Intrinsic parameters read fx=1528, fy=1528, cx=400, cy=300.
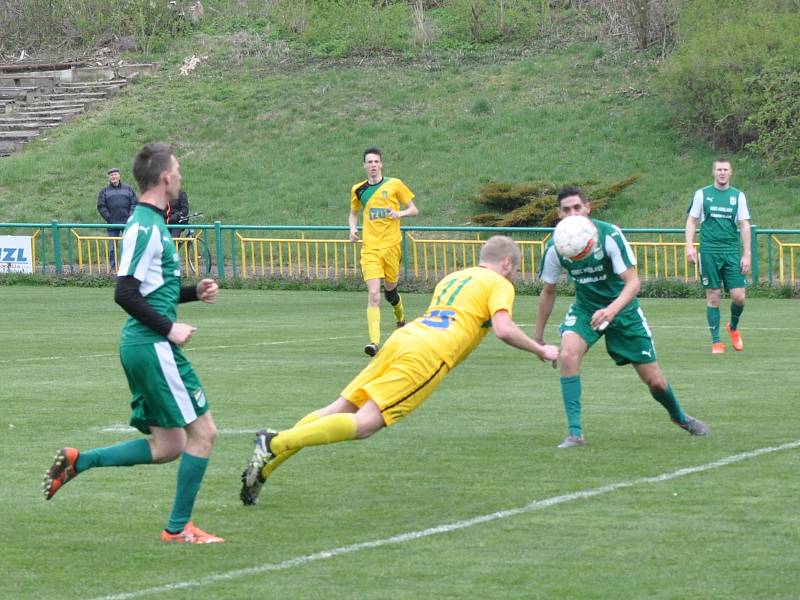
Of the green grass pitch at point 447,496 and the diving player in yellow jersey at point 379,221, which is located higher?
the diving player in yellow jersey at point 379,221

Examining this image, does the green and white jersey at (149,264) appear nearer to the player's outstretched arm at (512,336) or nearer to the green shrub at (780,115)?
the player's outstretched arm at (512,336)

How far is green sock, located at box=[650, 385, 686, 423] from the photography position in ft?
34.1

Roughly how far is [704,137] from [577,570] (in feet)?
102

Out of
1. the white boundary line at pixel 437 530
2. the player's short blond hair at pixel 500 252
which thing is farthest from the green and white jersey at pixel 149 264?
the player's short blond hair at pixel 500 252

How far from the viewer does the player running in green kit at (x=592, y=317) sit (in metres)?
10.0

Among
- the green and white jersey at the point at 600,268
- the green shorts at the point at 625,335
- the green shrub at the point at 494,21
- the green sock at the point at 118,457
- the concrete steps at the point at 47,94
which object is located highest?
the green shrub at the point at 494,21

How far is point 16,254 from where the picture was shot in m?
30.3

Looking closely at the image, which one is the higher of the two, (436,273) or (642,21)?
(642,21)

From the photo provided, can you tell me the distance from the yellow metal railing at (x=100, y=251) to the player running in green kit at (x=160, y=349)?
71.0 ft

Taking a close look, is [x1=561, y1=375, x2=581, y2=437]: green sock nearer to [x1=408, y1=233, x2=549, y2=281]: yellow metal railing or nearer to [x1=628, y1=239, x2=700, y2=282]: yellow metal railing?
[x1=628, y1=239, x2=700, y2=282]: yellow metal railing

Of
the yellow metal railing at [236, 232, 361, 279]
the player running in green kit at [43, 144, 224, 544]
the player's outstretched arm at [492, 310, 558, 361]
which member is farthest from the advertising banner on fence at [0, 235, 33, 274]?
the player running in green kit at [43, 144, 224, 544]

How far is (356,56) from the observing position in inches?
1801

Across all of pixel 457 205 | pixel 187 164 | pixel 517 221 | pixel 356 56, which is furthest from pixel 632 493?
pixel 356 56

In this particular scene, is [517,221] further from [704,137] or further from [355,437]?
[355,437]
